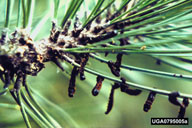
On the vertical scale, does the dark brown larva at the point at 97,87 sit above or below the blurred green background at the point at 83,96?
above

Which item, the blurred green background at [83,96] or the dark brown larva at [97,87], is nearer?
the dark brown larva at [97,87]

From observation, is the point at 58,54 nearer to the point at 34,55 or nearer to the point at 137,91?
the point at 34,55

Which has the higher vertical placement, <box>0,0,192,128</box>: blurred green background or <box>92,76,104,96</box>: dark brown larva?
<box>92,76,104,96</box>: dark brown larva

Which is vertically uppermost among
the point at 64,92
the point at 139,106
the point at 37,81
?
the point at 37,81

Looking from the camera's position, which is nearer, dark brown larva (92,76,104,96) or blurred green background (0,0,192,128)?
dark brown larva (92,76,104,96)

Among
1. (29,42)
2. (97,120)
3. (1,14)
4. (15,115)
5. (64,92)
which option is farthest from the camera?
(64,92)

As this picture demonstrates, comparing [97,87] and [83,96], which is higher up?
[97,87]

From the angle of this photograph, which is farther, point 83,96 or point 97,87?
point 83,96

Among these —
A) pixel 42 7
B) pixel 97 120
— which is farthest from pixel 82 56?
pixel 97 120
